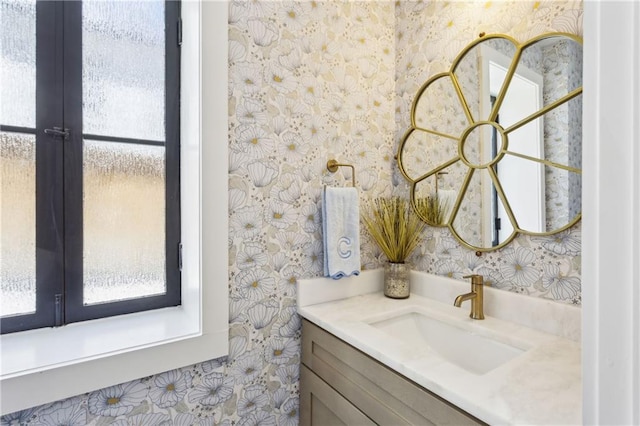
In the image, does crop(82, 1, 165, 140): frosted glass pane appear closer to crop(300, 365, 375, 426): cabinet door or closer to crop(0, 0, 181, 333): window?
crop(0, 0, 181, 333): window

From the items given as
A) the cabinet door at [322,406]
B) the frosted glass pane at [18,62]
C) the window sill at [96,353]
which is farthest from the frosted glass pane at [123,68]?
the cabinet door at [322,406]

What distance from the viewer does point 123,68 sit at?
1.05 meters

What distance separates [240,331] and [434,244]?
83cm

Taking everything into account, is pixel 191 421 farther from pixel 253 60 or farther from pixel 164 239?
pixel 253 60

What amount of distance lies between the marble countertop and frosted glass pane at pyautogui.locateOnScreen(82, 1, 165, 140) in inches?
32.9

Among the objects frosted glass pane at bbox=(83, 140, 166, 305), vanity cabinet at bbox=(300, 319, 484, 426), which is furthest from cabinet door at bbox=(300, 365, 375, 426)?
frosted glass pane at bbox=(83, 140, 166, 305)

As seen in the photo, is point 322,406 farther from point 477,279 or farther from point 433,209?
point 433,209

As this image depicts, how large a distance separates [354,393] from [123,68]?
4.17 feet

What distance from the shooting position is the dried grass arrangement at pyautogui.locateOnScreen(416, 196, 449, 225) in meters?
1.26

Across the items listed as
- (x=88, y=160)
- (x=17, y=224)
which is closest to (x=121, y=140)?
(x=88, y=160)

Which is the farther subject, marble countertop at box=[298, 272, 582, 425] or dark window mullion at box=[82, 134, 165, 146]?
dark window mullion at box=[82, 134, 165, 146]

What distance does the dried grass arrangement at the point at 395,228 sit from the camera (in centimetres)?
133

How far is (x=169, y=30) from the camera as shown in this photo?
1.11 meters

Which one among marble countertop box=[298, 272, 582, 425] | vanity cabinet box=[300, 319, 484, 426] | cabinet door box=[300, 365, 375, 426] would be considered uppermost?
marble countertop box=[298, 272, 582, 425]
